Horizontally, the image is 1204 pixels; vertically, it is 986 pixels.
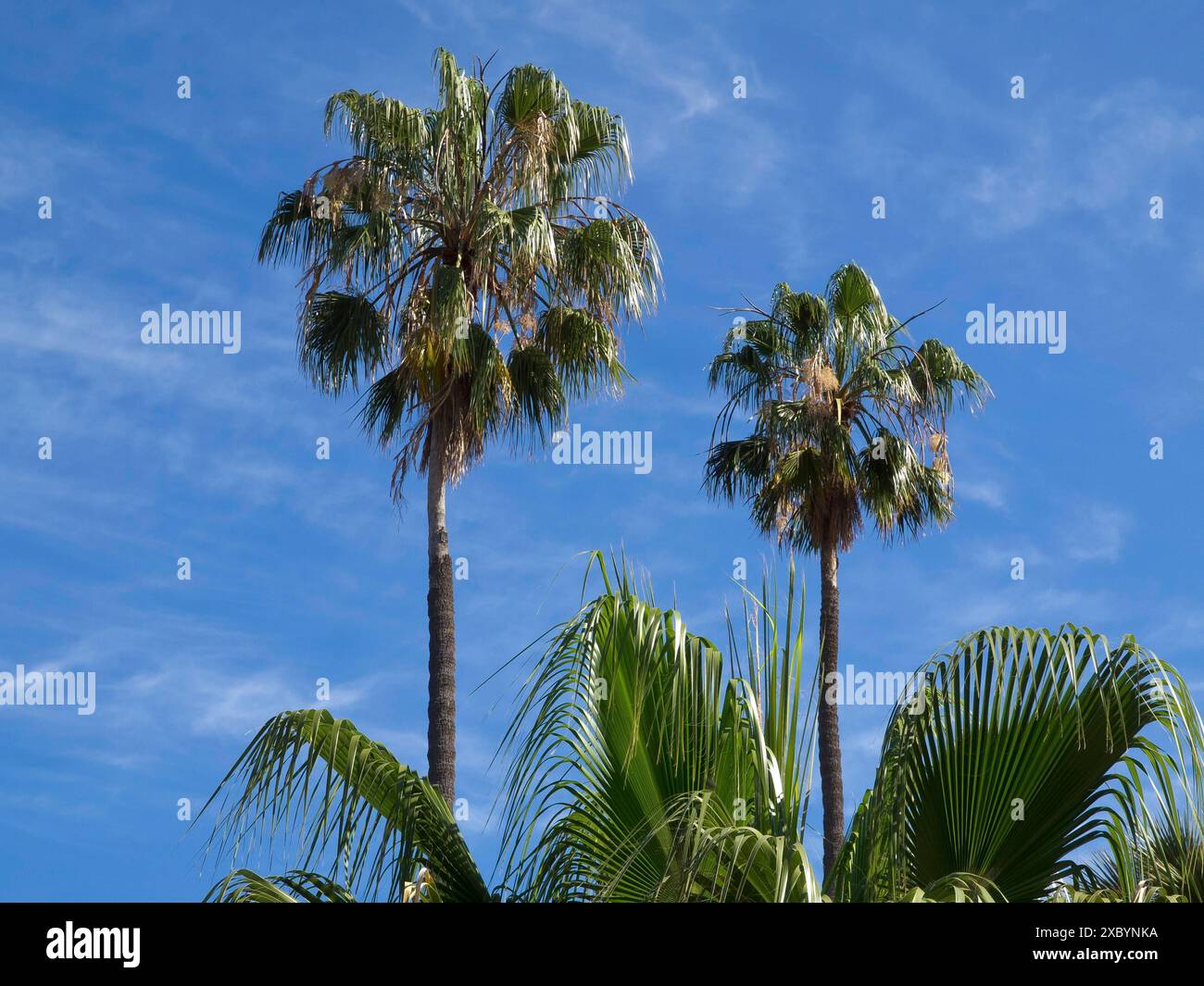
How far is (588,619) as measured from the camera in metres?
5.99

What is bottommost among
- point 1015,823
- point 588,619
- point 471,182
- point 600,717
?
point 1015,823

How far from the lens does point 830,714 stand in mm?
20391

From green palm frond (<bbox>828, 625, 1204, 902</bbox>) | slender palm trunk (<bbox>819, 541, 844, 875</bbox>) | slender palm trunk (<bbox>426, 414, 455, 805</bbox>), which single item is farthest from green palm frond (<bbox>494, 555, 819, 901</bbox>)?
slender palm trunk (<bbox>819, 541, 844, 875</bbox>)

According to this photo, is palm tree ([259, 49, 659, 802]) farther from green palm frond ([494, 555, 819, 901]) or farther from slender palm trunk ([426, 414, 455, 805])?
green palm frond ([494, 555, 819, 901])

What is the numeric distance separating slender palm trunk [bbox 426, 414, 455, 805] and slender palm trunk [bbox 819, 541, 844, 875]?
6.07m

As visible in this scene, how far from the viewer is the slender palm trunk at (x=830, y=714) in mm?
20312

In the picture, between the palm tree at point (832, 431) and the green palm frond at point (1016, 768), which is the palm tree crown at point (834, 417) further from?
the green palm frond at point (1016, 768)

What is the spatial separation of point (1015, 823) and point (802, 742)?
92 cm

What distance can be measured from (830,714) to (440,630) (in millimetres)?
7258

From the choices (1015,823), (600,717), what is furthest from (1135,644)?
(600,717)

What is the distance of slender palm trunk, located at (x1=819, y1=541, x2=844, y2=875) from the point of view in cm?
2031
